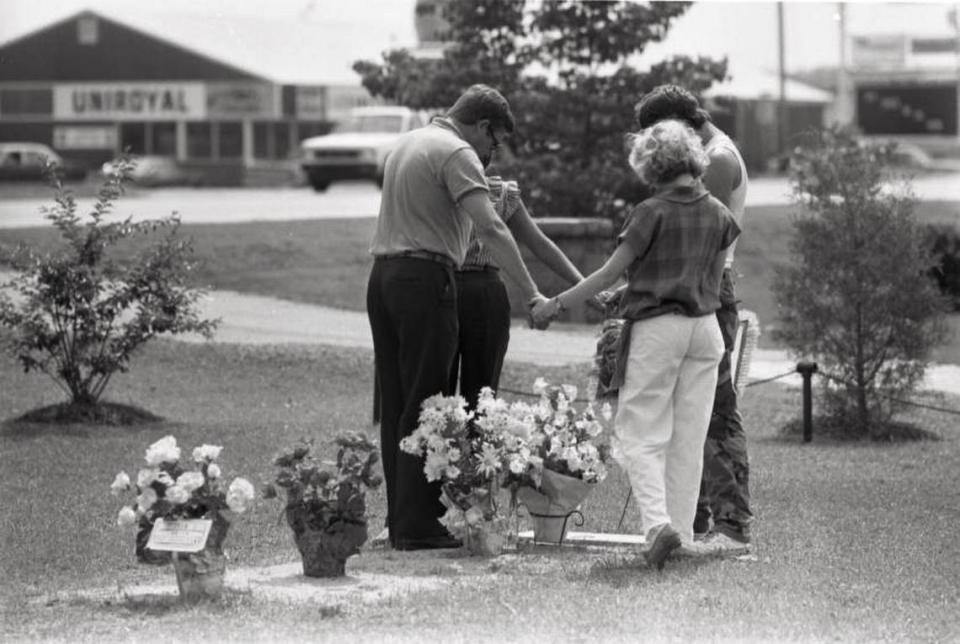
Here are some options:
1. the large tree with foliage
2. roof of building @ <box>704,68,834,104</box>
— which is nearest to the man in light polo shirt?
the large tree with foliage

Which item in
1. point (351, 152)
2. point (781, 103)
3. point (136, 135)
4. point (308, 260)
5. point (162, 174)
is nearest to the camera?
point (308, 260)

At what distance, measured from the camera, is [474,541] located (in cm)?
755

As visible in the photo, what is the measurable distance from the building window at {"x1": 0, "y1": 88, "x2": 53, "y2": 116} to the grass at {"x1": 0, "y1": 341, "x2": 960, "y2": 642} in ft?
148

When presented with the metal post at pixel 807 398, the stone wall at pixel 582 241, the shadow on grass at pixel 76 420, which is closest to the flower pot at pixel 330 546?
the shadow on grass at pixel 76 420

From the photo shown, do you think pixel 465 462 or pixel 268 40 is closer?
pixel 465 462

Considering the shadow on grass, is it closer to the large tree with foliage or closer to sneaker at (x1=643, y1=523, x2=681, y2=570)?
sneaker at (x1=643, y1=523, x2=681, y2=570)

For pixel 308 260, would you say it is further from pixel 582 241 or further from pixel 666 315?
pixel 666 315

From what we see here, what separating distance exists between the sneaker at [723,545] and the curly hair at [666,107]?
1.75 metres

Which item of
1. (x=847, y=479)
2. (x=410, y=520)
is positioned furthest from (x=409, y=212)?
(x=847, y=479)

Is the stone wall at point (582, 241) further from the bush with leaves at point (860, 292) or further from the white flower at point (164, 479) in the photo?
the white flower at point (164, 479)

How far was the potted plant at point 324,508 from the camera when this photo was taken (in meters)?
7.01

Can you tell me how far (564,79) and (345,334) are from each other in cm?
537

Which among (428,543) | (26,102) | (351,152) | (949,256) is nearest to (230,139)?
(26,102)

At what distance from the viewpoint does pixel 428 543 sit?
25.5 feet
